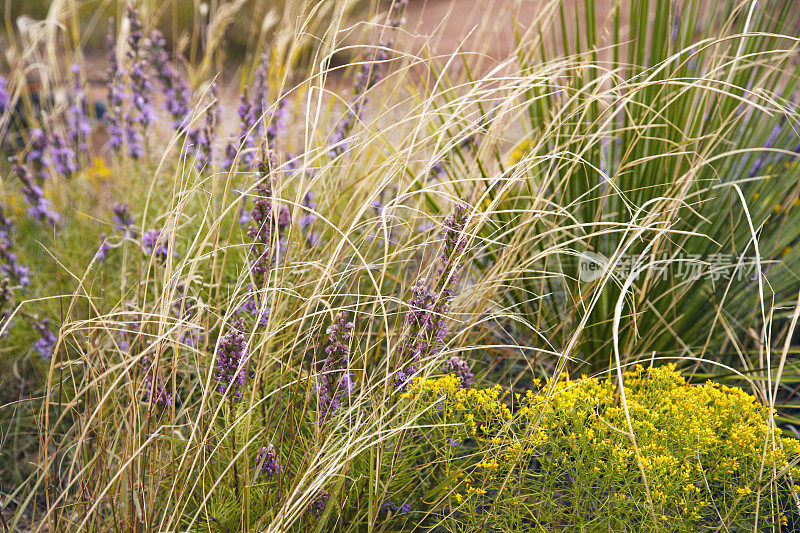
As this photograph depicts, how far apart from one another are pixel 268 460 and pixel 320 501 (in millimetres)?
167

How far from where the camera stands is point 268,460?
157cm

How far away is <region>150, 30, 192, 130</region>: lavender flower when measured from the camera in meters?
3.09

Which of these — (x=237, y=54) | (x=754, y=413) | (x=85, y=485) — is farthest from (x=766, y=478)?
(x=237, y=54)

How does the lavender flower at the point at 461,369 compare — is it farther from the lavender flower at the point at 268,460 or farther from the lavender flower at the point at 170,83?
the lavender flower at the point at 170,83

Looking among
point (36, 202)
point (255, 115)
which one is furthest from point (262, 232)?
point (36, 202)

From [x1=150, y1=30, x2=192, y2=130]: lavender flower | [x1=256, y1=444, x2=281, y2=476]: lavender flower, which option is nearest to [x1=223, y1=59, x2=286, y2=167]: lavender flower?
[x1=150, y1=30, x2=192, y2=130]: lavender flower

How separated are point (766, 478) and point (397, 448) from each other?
89cm

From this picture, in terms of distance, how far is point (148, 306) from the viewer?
228cm

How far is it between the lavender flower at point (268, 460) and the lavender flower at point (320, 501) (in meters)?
0.12

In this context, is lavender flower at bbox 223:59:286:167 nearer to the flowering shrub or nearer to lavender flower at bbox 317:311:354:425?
lavender flower at bbox 317:311:354:425

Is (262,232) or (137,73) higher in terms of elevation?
(137,73)

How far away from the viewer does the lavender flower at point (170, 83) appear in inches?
122

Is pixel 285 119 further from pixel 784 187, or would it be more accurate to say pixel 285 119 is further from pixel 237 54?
pixel 237 54

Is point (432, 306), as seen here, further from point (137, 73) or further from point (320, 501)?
point (137, 73)
